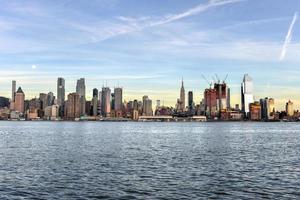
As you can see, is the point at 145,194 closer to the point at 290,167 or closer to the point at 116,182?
the point at 116,182

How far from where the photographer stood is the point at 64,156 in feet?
300

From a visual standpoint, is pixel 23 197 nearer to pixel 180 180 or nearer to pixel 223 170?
pixel 180 180

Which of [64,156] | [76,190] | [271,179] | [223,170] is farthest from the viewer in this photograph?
[64,156]

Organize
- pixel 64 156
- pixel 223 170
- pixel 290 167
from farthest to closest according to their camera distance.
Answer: pixel 64 156
pixel 290 167
pixel 223 170

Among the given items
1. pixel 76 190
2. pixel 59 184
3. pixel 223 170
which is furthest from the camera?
pixel 223 170

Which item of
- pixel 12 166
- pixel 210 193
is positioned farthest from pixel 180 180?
pixel 12 166

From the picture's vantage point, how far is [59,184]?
56.3 metres

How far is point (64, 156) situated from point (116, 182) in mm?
36133

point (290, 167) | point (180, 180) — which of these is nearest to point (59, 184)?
point (180, 180)

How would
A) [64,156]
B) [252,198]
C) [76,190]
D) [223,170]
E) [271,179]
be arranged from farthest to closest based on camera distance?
[64,156] → [223,170] → [271,179] → [76,190] → [252,198]

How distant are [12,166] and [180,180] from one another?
31.2 m

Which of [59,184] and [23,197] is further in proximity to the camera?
[59,184]

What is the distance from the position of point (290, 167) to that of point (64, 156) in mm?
45957

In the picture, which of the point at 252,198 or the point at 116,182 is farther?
the point at 116,182
